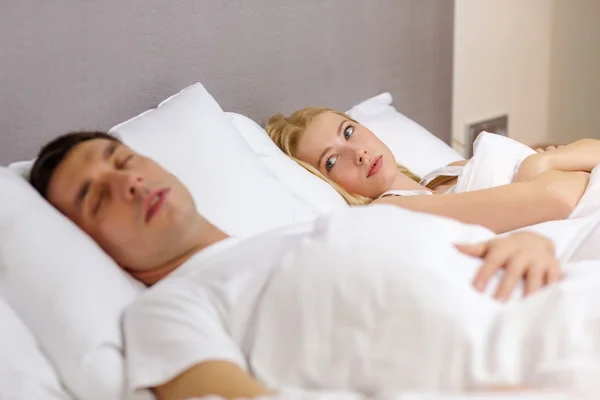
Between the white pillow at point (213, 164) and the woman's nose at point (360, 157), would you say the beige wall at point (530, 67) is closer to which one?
the woman's nose at point (360, 157)

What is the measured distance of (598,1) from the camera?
295 cm

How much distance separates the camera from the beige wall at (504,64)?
264 cm

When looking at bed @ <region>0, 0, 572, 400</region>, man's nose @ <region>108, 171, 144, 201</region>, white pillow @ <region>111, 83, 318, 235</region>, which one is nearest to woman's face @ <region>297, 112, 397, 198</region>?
bed @ <region>0, 0, 572, 400</region>

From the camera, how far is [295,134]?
1.66 metres

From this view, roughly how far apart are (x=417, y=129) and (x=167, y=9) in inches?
34.3

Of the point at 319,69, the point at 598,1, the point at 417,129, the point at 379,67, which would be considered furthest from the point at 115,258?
the point at 598,1

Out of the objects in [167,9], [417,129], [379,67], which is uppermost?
[167,9]

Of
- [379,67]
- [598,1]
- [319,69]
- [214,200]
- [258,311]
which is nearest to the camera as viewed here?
[258,311]

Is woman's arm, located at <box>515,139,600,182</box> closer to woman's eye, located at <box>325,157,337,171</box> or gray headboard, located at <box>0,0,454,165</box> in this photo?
woman's eye, located at <box>325,157,337,171</box>

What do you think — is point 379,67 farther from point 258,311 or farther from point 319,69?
point 258,311

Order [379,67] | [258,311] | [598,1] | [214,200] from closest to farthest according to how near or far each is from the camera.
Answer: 1. [258,311]
2. [214,200]
3. [379,67]
4. [598,1]

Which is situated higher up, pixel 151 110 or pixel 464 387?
pixel 151 110

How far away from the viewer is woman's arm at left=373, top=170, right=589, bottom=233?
4.21ft

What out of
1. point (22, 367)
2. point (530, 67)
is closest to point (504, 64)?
point (530, 67)
